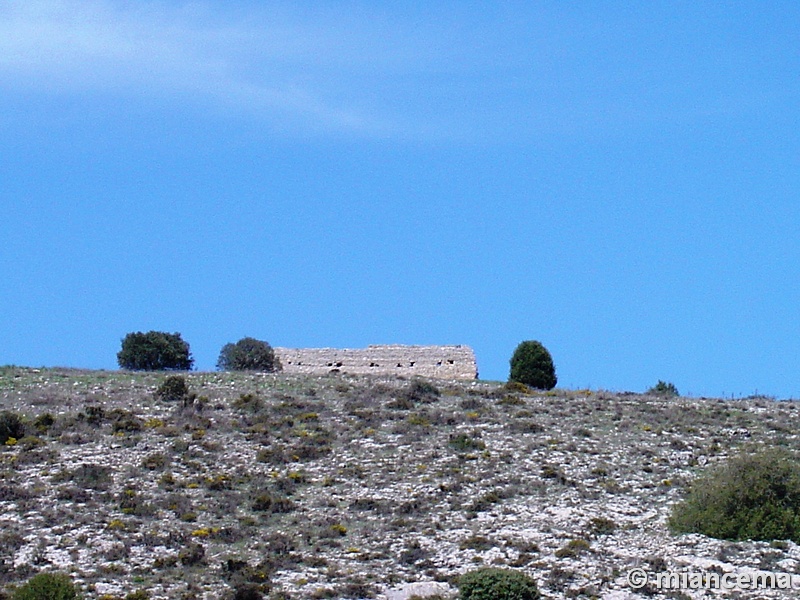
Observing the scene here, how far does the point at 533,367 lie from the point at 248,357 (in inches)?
535

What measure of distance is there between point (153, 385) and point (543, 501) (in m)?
18.6

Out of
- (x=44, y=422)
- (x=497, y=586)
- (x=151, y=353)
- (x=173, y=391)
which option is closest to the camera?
(x=497, y=586)

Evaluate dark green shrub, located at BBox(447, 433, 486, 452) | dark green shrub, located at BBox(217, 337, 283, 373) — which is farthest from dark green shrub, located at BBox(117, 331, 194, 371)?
dark green shrub, located at BBox(447, 433, 486, 452)

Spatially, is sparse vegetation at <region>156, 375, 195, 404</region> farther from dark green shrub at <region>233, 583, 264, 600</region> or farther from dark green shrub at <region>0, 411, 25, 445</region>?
dark green shrub at <region>233, 583, 264, 600</region>

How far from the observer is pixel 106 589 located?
24.8 metres

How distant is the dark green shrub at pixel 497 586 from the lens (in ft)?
73.4

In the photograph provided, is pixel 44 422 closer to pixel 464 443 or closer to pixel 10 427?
pixel 10 427

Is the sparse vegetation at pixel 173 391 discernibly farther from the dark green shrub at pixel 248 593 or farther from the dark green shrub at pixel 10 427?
the dark green shrub at pixel 248 593

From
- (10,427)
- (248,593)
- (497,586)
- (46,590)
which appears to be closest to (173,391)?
(10,427)

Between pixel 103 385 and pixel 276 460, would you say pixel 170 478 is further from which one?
pixel 103 385

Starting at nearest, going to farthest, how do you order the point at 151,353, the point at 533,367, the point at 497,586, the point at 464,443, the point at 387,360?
the point at 497,586
the point at 464,443
the point at 533,367
the point at 151,353
the point at 387,360

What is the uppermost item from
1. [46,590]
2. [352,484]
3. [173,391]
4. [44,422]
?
[173,391]

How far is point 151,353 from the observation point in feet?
171

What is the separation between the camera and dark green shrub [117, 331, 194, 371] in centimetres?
5181
